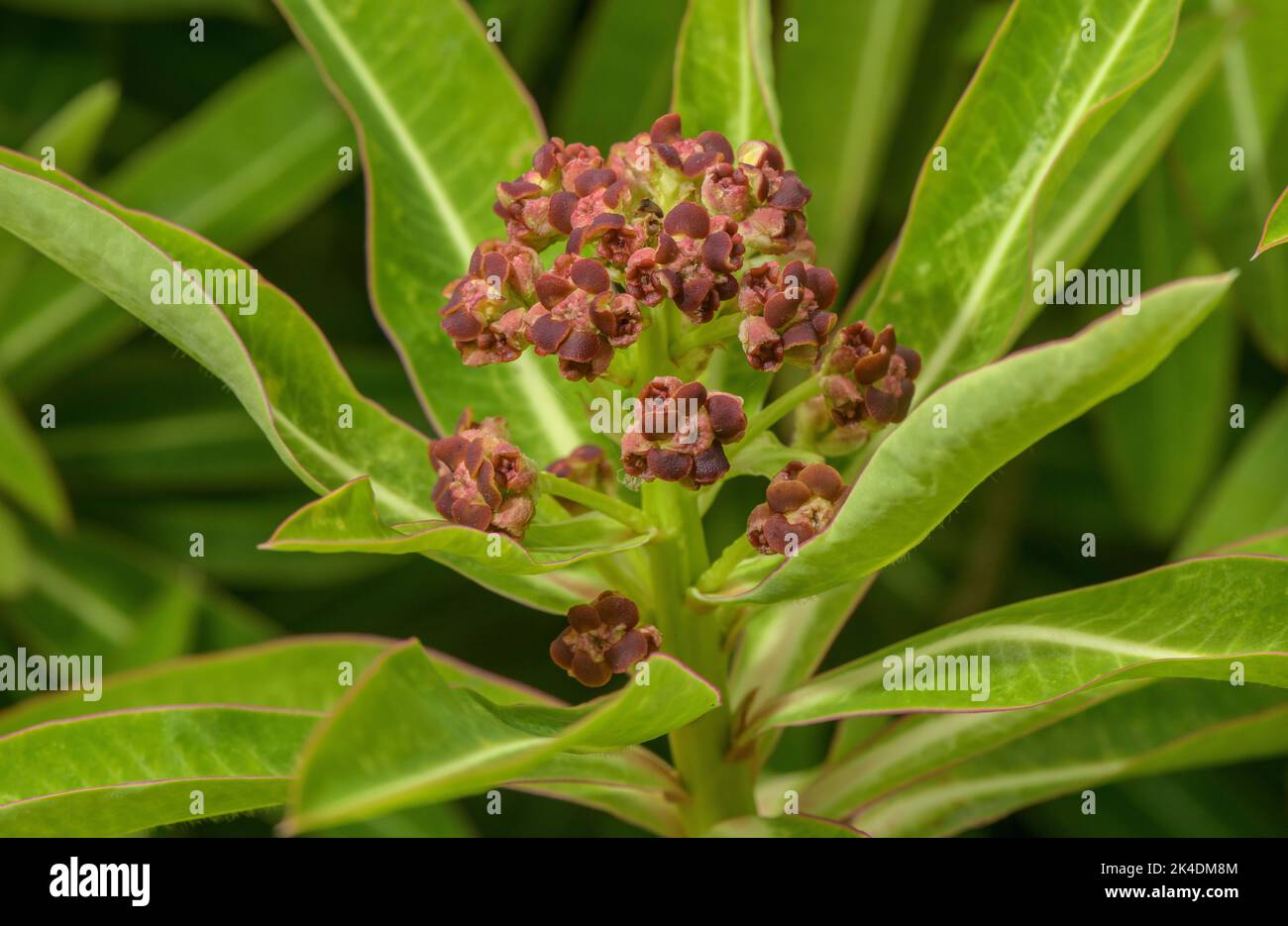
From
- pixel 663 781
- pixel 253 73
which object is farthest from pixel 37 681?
pixel 663 781

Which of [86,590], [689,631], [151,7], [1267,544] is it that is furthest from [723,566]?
[151,7]

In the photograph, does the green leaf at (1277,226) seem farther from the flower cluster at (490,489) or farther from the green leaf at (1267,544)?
the flower cluster at (490,489)

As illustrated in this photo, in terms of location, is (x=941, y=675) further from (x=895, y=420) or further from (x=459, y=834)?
(x=459, y=834)

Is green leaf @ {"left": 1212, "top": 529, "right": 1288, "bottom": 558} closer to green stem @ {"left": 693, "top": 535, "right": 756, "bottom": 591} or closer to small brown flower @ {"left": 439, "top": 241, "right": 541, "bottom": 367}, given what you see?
green stem @ {"left": 693, "top": 535, "right": 756, "bottom": 591}

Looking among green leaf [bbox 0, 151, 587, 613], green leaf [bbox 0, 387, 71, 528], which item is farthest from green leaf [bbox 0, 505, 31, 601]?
green leaf [bbox 0, 151, 587, 613]

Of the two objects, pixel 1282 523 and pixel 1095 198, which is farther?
pixel 1282 523
